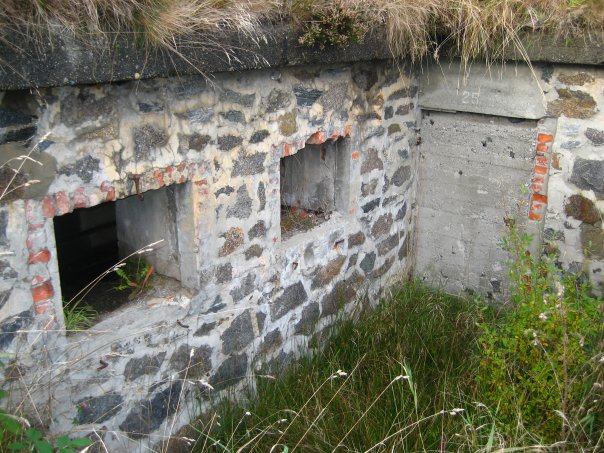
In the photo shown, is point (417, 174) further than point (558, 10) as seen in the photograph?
Yes

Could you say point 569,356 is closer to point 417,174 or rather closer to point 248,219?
point 248,219

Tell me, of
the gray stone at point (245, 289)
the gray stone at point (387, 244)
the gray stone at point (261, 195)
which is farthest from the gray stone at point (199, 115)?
the gray stone at point (387, 244)

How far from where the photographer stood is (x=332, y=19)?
3.42 m

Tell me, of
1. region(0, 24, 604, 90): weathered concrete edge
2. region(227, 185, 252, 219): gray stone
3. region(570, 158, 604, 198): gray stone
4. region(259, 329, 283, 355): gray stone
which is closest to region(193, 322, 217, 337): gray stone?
region(259, 329, 283, 355): gray stone

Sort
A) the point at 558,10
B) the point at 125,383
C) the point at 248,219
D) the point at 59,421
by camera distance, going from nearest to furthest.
Result: the point at 59,421 → the point at 125,383 → the point at 248,219 → the point at 558,10

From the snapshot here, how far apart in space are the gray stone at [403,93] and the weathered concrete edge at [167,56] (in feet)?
2.06

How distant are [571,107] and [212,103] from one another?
2475 mm

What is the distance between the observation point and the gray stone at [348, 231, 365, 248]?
4.56 metres

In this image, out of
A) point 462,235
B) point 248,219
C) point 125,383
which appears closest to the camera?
point 125,383

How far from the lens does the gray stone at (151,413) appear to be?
3215 millimetres

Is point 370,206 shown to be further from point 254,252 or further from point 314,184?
point 254,252

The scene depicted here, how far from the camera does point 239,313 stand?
3.71 m

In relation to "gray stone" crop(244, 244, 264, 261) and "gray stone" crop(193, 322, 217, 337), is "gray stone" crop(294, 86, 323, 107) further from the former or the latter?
"gray stone" crop(193, 322, 217, 337)

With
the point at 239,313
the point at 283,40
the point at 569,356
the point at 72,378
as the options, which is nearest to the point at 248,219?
the point at 239,313
